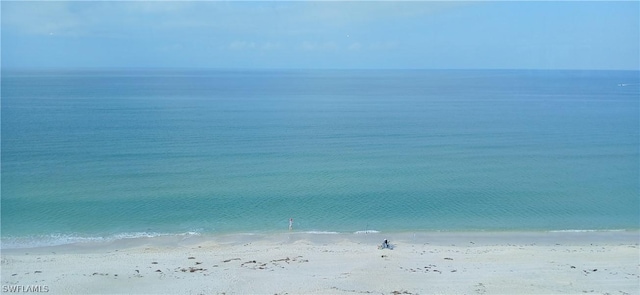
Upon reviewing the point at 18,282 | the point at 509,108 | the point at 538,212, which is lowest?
the point at 18,282

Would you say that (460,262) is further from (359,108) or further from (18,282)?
(359,108)

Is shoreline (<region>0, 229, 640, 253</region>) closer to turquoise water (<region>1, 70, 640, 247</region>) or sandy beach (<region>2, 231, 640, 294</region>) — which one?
sandy beach (<region>2, 231, 640, 294</region>)

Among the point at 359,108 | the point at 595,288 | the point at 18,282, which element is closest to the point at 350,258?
the point at 595,288

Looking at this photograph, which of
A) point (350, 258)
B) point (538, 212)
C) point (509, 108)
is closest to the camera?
point (350, 258)

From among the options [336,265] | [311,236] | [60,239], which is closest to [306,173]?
[311,236]

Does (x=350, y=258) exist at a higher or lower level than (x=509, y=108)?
lower

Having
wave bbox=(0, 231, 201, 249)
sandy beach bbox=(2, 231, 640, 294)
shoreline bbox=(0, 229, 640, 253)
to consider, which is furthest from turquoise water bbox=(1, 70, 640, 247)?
sandy beach bbox=(2, 231, 640, 294)
